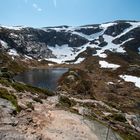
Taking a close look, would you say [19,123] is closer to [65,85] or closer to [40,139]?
[40,139]

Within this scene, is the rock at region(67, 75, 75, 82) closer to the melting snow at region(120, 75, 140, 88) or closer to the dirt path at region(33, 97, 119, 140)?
the melting snow at region(120, 75, 140, 88)

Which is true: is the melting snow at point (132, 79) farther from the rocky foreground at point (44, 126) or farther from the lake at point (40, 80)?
the rocky foreground at point (44, 126)

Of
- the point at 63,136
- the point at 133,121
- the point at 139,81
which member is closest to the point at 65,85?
the point at 139,81

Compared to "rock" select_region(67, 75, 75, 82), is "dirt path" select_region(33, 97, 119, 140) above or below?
below

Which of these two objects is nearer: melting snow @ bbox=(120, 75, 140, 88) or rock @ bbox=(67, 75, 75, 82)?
rock @ bbox=(67, 75, 75, 82)

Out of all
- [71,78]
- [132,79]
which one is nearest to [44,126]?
[71,78]

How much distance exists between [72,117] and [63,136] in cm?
609

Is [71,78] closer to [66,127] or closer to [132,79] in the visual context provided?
[132,79]

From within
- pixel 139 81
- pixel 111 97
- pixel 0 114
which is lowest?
pixel 0 114

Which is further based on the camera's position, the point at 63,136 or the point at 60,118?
the point at 60,118

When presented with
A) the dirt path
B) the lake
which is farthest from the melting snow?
the dirt path

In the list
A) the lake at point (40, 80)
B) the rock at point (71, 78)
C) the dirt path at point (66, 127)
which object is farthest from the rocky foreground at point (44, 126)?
the rock at point (71, 78)

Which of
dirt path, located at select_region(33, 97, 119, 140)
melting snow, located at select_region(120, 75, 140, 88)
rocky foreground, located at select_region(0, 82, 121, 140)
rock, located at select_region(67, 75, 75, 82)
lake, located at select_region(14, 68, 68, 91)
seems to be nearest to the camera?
rocky foreground, located at select_region(0, 82, 121, 140)

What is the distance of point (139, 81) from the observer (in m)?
142
